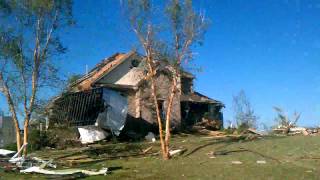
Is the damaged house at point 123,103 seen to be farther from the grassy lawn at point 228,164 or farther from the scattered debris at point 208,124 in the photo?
the grassy lawn at point 228,164

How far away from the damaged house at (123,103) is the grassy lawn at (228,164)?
32.6ft

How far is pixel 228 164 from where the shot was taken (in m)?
15.5

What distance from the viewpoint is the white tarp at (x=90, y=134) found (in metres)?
27.7

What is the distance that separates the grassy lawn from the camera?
13289 mm

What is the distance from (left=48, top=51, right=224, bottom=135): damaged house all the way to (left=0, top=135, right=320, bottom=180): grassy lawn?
9935 millimetres

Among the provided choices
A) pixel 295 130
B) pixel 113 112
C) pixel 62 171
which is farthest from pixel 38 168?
pixel 295 130

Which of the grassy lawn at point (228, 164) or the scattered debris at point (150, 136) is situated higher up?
the scattered debris at point (150, 136)

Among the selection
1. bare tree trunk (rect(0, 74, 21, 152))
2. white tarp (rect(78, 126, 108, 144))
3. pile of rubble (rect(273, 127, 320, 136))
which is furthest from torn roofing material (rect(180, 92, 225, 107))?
bare tree trunk (rect(0, 74, 21, 152))

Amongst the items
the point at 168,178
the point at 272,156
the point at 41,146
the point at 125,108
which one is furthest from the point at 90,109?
the point at 168,178

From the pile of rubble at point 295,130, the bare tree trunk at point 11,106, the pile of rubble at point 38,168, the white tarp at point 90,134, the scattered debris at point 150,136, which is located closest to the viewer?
the pile of rubble at point 38,168

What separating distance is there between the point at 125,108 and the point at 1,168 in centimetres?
1561

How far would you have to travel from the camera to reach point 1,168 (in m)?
15.7

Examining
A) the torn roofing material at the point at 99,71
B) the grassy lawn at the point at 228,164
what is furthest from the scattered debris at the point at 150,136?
the grassy lawn at the point at 228,164

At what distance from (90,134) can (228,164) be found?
1421cm
